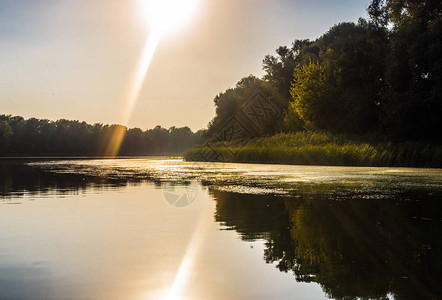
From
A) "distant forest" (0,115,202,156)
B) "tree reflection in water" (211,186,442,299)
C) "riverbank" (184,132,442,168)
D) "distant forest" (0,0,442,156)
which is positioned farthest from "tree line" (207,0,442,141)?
"distant forest" (0,115,202,156)

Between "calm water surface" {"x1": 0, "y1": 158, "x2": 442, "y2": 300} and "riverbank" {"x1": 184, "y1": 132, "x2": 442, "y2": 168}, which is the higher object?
"riverbank" {"x1": 184, "y1": 132, "x2": 442, "y2": 168}

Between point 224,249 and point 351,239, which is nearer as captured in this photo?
Answer: point 224,249

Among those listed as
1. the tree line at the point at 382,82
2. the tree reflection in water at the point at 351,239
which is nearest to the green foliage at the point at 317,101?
the tree line at the point at 382,82

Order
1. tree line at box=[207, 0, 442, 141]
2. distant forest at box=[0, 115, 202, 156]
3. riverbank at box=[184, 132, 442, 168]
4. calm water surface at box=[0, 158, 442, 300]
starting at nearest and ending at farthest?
calm water surface at box=[0, 158, 442, 300] < riverbank at box=[184, 132, 442, 168] < tree line at box=[207, 0, 442, 141] < distant forest at box=[0, 115, 202, 156]

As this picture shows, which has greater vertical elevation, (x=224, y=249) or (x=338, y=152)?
(x=338, y=152)

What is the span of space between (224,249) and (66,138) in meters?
122

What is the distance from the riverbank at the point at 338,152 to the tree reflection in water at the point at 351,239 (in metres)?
16.7

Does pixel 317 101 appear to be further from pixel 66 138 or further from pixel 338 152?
pixel 66 138

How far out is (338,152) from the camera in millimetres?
28484

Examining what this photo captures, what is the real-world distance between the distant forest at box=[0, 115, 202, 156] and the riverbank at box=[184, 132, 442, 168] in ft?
264

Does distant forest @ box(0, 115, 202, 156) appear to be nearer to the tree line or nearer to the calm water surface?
the tree line

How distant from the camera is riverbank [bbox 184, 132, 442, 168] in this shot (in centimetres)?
2627

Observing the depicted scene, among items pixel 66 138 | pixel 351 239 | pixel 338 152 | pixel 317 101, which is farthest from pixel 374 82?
pixel 66 138

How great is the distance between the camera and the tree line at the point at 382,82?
31.3 m
